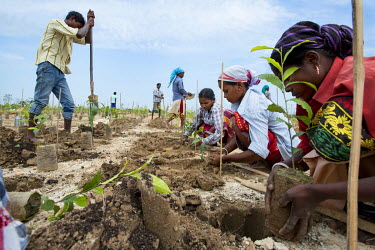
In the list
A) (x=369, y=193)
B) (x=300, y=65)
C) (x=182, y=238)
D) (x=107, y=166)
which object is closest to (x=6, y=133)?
(x=107, y=166)

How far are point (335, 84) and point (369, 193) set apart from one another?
0.50 meters

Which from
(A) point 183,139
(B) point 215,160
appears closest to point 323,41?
(B) point 215,160

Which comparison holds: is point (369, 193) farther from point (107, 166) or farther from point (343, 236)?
point (107, 166)

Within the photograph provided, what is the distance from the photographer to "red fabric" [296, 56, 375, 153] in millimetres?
967

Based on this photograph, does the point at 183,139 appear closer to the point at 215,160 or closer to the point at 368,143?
the point at 215,160

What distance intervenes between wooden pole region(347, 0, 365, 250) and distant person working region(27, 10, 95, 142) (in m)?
3.67

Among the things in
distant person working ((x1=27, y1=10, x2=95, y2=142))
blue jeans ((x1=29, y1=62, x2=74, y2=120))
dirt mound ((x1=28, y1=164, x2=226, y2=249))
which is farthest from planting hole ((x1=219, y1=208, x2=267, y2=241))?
blue jeans ((x1=29, y1=62, x2=74, y2=120))

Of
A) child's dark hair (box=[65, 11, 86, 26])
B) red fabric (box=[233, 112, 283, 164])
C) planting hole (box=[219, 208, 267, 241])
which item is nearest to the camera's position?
planting hole (box=[219, 208, 267, 241])

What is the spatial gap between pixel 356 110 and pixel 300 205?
62 cm

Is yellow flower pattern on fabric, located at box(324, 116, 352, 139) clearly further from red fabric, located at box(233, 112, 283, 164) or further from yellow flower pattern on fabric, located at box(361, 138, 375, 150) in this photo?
red fabric, located at box(233, 112, 283, 164)

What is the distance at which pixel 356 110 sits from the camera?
59 cm

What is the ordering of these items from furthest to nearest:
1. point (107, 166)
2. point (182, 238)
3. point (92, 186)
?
point (107, 166) → point (182, 238) → point (92, 186)

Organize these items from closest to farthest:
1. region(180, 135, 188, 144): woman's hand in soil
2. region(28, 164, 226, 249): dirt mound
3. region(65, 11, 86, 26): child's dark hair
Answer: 1. region(28, 164, 226, 249): dirt mound
2. region(65, 11, 86, 26): child's dark hair
3. region(180, 135, 188, 144): woman's hand in soil

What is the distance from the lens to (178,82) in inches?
262
